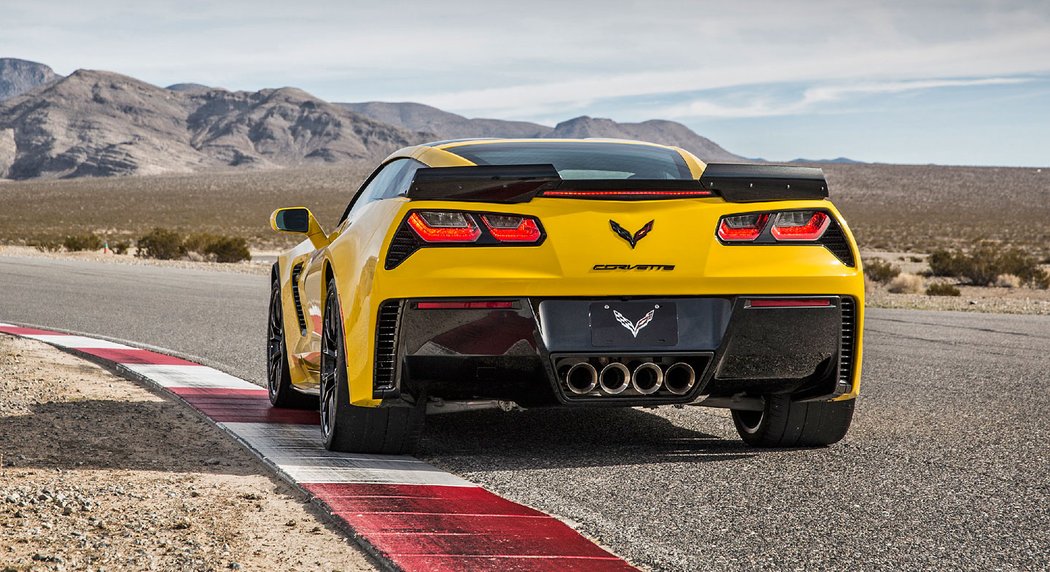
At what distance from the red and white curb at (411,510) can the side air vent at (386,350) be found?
367 mm

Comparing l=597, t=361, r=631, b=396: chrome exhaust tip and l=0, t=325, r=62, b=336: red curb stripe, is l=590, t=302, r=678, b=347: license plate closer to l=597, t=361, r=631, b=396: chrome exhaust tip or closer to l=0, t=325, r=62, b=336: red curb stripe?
l=597, t=361, r=631, b=396: chrome exhaust tip

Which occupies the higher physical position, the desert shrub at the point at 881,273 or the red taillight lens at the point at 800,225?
the red taillight lens at the point at 800,225

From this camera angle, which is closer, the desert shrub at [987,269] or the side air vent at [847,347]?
the side air vent at [847,347]

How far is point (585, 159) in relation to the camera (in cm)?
596

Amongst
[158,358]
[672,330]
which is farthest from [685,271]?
[158,358]

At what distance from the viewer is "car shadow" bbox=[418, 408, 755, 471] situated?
567cm

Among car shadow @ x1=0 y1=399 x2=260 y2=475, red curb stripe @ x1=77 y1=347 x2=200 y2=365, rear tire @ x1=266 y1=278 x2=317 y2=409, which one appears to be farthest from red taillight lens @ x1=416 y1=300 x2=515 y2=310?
red curb stripe @ x1=77 y1=347 x2=200 y2=365

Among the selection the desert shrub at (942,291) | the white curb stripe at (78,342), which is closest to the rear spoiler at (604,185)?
the white curb stripe at (78,342)

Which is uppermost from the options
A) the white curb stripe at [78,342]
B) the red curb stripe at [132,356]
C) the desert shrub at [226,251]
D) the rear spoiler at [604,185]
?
the rear spoiler at [604,185]

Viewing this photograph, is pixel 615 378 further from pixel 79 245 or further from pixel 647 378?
pixel 79 245

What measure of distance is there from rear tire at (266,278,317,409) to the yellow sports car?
172 centimetres

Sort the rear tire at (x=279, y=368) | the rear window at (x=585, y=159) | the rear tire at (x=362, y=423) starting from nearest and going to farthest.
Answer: the rear tire at (x=362, y=423), the rear window at (x=585, y=159), the rear tire at (x=279, y=368)

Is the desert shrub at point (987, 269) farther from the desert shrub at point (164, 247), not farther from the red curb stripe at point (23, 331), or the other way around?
the red curb stripe at point (23, 331)

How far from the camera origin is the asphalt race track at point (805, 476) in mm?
4156
